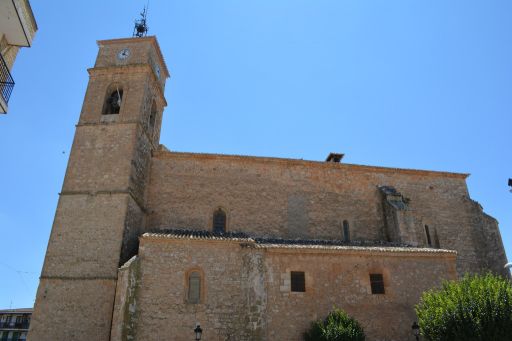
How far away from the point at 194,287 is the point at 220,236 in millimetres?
2305

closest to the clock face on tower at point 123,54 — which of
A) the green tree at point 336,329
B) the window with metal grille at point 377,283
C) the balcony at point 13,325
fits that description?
the green tree at point 336,329

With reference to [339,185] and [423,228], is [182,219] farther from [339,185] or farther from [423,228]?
[423,228]

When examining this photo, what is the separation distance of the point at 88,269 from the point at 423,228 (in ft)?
47.2

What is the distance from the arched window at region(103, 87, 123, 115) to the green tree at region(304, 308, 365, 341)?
37.9 ft

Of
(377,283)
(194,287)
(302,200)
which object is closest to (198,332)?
(194,287)

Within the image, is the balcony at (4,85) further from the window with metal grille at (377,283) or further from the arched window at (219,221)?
the window with metal grille at (377,283)

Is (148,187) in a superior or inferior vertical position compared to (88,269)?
superior

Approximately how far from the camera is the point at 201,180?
17.4 metres

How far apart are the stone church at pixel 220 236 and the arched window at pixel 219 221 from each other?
4 centimetres

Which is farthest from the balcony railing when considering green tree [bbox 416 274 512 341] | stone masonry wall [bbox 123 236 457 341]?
green tree [bbox 416 274 512 341]

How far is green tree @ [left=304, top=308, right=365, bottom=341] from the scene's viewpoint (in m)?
11.9

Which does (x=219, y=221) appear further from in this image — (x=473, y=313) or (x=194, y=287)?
(x=473, y=313)

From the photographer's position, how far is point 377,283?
13781mm

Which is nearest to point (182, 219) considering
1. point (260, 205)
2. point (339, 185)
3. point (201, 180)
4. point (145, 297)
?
point (201, 180)
